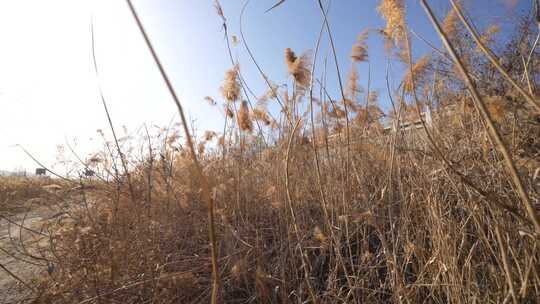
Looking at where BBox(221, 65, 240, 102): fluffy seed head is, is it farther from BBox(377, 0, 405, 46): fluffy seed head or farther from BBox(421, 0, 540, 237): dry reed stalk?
BBox(421, 0, 540, 237): dry reed stalk

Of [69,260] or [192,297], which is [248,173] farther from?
[69,260]

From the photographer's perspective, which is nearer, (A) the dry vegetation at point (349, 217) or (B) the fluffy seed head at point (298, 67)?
(A) the dry vegetation at point (349, 217)

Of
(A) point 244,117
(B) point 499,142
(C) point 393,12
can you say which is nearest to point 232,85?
(A) point 244,117

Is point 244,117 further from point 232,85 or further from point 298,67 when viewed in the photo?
point 298,67

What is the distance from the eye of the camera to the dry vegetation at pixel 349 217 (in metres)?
0.63

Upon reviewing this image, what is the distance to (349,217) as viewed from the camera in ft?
3.43

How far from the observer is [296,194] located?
1.32 meters

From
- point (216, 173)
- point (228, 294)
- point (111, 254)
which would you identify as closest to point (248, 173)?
point (216, 173)

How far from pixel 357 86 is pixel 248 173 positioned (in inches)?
34.8

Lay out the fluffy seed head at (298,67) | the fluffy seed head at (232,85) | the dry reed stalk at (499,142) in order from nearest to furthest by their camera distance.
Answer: the dry reed stalk at (499,142)
the fluffy seed head at (298,67)
the fluffy seed head at (232,85)

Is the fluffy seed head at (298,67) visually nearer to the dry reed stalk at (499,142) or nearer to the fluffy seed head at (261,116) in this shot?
the fluffy seed head at (261,116)

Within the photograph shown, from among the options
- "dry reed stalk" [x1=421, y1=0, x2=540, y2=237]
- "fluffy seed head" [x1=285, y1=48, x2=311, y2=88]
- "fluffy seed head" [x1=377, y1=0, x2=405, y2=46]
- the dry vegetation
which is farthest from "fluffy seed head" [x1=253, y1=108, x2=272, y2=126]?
"dry reed stalk" [x1=421, y1=0, x2=540, y2=237]

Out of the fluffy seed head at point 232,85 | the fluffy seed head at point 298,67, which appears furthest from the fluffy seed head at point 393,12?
the fluffy seed head at point 232,85

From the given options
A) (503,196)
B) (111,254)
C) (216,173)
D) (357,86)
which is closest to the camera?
(503,196)
